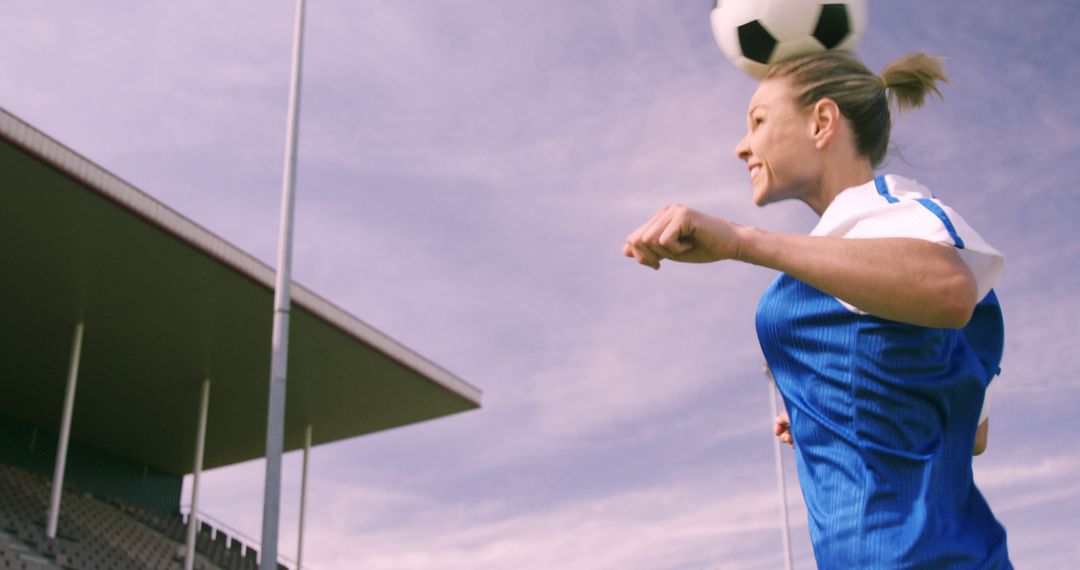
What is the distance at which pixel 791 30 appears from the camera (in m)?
2.02

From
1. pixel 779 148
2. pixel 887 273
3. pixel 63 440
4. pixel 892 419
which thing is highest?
pixel 63 440

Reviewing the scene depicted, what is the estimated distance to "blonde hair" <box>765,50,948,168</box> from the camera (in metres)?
1.74

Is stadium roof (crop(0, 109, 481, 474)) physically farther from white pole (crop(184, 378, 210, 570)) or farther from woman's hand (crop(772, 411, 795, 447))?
woman's hand (crop(772, 411, 795, 447))

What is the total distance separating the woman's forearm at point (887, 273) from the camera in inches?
53.6

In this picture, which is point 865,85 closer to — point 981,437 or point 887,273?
point 887,273

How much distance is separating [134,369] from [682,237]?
66.2 feet

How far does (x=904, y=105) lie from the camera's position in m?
1.85

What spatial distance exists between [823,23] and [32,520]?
1918 cm

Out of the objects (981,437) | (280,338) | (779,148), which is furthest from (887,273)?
(280,338)

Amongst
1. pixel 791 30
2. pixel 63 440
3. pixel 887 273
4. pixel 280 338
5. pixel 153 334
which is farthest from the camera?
pixel 153 334

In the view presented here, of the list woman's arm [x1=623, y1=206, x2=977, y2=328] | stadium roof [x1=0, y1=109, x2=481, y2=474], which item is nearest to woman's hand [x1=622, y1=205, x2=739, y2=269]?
woman's arm [x1=623, y1=206, x2=977, y2=328]

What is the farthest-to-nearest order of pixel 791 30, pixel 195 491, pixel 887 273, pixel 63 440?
pixel 195 491 < pixel 63 440 < pixel 791 30 < pixel 887 273

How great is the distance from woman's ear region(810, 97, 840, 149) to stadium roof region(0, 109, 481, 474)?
1221 centimetres

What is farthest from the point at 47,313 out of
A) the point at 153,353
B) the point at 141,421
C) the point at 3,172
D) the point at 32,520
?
the point at 141,421
